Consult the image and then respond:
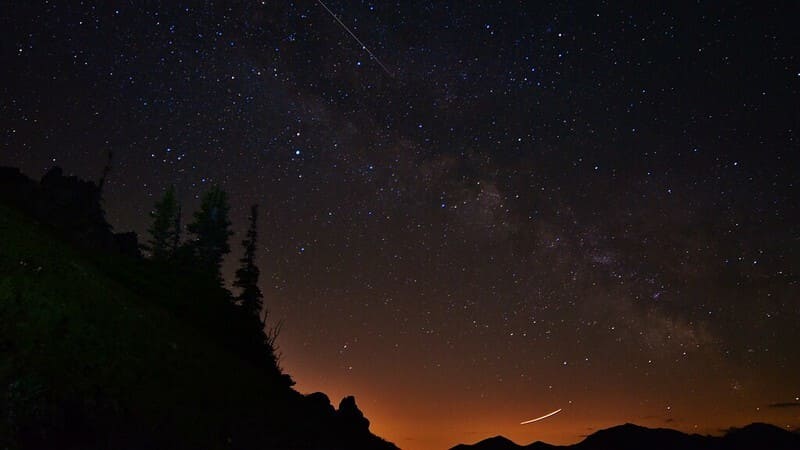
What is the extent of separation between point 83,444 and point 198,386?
6.86 metres

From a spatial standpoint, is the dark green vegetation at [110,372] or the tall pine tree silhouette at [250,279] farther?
the tall pine tree silhouette at [250,279]

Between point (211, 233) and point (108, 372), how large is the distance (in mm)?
38464

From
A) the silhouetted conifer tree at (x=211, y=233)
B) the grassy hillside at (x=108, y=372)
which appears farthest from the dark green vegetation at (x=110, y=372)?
the silhouetted conifer tree at (x=211, y=233)

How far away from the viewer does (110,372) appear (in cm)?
1573

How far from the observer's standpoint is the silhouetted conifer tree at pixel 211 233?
168ft

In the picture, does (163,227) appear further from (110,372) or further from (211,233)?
(110,372)

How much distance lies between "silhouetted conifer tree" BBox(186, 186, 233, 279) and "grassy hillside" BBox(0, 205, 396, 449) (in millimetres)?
22744

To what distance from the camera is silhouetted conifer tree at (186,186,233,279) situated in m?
51.2

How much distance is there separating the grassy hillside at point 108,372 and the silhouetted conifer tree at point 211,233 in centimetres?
2274

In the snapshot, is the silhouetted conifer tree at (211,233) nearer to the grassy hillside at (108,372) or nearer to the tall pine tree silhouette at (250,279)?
the tall pine tree silhouette at (250,279)

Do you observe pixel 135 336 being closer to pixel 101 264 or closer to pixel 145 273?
pixel 101 264

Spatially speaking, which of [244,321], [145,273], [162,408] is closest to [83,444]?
[162,408]

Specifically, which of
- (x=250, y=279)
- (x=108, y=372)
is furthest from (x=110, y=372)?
(x=250, y=279)

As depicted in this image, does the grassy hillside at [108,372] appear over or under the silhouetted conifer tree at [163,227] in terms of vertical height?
under
